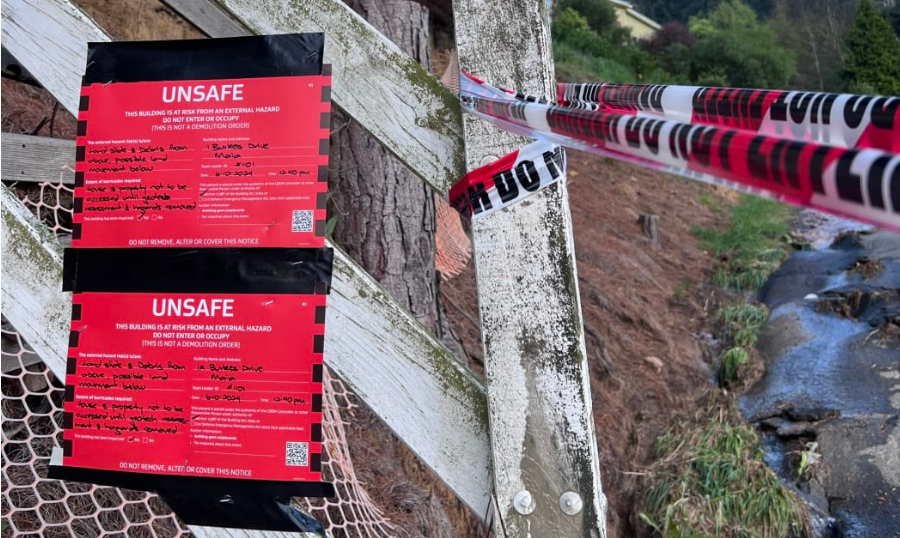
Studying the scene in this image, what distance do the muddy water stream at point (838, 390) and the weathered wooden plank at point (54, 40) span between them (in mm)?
5876

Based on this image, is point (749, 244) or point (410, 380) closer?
point (410, 380)

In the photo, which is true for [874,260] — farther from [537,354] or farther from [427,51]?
[537,354]

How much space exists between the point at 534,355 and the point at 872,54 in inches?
1225

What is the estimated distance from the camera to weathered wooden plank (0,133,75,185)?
9.71 feet

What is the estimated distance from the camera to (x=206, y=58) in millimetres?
1557

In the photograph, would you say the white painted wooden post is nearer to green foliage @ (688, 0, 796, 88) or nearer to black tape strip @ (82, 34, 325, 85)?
black tape strip @ (82, 34, 325, 85)

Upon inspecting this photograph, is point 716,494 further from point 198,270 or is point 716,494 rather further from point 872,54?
point 872,54

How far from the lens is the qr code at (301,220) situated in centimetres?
148

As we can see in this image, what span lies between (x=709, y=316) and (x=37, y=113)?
800 cm

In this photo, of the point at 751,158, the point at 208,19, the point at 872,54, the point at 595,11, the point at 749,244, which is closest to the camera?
the point at 751,158

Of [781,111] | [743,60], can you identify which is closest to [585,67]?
[743,60]

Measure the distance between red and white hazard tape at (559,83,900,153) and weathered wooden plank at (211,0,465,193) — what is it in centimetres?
28

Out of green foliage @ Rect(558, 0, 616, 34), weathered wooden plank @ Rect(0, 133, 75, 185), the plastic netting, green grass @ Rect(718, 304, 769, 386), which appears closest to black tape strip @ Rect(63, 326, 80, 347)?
the plastic netting

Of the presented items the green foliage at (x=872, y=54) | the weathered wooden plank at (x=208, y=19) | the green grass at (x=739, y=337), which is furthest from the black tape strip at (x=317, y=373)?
the green foliage at (x=872, y=54)
